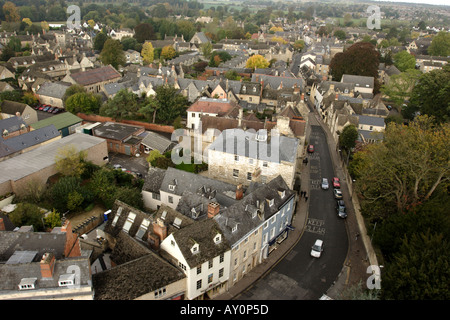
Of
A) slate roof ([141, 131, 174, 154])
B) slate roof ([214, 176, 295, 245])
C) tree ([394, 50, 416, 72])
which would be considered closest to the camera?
slate roof ([214, 176, 295, 245])

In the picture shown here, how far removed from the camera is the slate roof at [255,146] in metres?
39.3

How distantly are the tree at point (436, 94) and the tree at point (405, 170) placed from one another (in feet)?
80.9

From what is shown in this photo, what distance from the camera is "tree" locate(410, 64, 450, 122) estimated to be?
55781 millimetres

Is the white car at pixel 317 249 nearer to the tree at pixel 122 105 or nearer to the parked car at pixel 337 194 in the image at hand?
the parked car at pixel 337 194

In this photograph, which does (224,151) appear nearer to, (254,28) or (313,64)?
(313,64)

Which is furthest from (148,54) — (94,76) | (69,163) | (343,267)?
(343,267)

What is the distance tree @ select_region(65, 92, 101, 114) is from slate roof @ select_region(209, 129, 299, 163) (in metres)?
35.6

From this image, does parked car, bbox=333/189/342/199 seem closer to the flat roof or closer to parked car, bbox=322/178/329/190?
parked car, bbox=322/178/329/190

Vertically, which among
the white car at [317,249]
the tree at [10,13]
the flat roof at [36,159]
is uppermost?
the tree at [10,13]

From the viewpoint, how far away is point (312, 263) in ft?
106

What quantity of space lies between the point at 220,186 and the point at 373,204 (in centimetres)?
1618

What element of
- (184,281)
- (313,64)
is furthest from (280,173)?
(313,64)

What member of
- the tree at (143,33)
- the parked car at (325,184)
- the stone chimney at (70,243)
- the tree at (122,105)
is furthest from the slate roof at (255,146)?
the tree at (143,33)

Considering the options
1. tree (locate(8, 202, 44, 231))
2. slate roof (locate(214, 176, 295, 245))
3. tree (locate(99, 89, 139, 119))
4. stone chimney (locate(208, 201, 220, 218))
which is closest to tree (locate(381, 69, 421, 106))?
slate roof (locate(214, 176, 295, 245))
